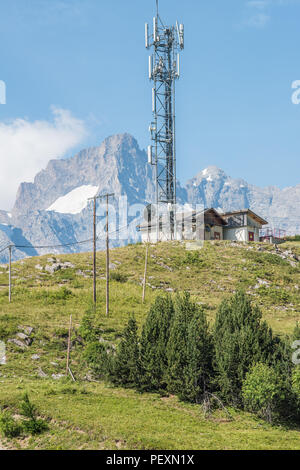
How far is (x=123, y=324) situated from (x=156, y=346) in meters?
11.0

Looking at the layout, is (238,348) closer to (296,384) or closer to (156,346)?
(296,384)

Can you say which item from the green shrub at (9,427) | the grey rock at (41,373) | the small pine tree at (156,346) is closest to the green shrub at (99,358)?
the small pine tree at (156,346)

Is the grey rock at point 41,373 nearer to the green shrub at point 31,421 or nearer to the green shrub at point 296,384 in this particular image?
the green shrub at point 31,421

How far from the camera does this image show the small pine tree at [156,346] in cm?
2477

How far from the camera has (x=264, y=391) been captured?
21.0m

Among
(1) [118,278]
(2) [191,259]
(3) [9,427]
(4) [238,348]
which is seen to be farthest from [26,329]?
(2) [191,259]

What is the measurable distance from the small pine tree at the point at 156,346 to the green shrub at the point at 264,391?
16.4 ft

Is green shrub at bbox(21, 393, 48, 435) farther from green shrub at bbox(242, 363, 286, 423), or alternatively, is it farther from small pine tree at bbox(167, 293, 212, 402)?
green shrub at bbox(242, 363, 286, 423)

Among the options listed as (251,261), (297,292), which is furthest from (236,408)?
(251,261)

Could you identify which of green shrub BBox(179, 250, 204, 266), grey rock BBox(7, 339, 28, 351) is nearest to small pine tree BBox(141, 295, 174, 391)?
grey rock BBox(7, 339, 28, 351)

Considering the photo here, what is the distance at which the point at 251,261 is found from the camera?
60906 mm

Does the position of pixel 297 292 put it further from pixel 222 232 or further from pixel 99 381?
pixel 99 381
